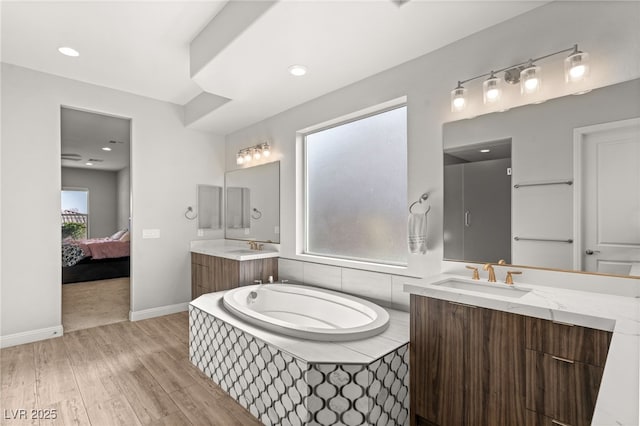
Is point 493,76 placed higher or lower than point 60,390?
higher

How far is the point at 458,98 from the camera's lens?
214 centimetres

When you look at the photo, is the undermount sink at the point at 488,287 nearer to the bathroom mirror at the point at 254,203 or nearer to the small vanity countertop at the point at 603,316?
the small vanity countertop at the point at 603,316

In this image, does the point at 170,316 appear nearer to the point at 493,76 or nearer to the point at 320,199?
the point at 320,199

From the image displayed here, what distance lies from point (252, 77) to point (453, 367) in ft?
8.43

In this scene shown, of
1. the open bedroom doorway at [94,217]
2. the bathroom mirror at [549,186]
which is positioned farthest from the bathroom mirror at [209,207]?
the bathroom mirror at [549,186]

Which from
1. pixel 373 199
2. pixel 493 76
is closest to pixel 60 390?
pixel 373 199

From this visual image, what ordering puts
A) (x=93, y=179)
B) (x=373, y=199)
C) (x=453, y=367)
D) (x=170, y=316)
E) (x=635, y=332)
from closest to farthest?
(x=635, y=332), (x=453, y=367), (x=373, y=199), (x=170, y=316), (x=93, y=179)

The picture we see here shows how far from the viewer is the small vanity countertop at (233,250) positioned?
11.6 ft

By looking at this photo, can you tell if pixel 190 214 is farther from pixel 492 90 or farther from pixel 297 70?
pixel 492 90

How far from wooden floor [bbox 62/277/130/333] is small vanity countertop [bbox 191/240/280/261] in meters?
1.22

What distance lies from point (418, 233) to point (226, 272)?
222 centimetres

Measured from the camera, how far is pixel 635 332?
1066 mm

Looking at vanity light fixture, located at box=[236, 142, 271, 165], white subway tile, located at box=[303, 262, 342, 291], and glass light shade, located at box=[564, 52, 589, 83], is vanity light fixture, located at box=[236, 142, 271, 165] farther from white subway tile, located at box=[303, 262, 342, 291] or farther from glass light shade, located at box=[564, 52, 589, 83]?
glass light shade, located at box=[564, 52, 589, 83]

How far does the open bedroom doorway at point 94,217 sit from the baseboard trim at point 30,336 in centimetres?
21
